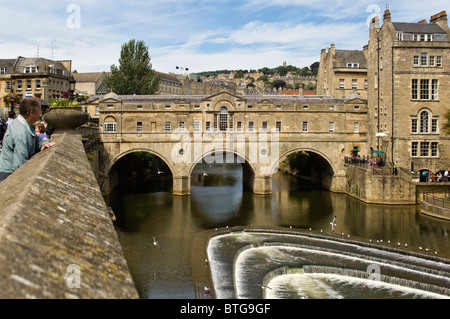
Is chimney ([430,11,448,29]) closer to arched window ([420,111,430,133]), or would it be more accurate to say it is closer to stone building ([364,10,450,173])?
stone building ([364,10,450,173])

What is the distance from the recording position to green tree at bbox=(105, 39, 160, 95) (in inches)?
2534

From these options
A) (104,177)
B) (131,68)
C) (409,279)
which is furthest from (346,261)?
(131,68)

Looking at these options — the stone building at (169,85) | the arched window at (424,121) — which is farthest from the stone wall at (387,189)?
the stone building at (169,85)

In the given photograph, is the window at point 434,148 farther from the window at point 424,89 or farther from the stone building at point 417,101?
the window at point 424,89

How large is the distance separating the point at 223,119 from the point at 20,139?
37.9m

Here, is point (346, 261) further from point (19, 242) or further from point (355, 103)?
point (355, 103)

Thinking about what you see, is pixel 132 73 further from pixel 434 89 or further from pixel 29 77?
pixel 434 89

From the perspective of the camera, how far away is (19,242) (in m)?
3.18

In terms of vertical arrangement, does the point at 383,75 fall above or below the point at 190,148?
above

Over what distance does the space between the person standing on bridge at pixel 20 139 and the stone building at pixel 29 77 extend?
5790 centimetres

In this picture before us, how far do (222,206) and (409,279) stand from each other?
20.8m

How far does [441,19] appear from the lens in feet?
146

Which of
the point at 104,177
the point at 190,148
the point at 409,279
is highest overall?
the point at 190,148
